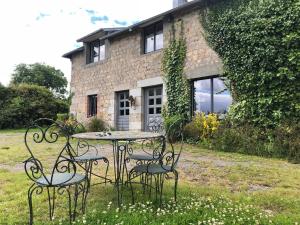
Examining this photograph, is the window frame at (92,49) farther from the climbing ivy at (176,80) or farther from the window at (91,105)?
the climbing ivy at (176,80)

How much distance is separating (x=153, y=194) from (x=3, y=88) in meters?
20.4

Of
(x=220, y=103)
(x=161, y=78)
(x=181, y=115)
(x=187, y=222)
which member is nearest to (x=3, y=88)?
(x=161, y=78)

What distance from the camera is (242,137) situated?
8.17m

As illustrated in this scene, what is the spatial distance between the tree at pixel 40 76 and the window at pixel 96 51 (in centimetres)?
2682

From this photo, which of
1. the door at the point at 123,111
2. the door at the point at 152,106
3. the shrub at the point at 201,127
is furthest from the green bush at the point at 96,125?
the shrub at the point at 201,127

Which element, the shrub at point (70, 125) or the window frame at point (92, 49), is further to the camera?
the window frame at point (92, 49)

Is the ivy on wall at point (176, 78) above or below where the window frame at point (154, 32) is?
below

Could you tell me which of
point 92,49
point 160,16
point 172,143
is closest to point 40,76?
point 92,49

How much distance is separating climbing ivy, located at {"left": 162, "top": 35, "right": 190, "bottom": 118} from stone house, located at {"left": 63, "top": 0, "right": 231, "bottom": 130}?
27cm

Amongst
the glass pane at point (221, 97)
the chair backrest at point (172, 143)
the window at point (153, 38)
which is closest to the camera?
the chair backrest at point (172, 143)

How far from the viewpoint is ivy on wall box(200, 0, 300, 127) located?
7.68 meters

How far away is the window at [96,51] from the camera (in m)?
15.5

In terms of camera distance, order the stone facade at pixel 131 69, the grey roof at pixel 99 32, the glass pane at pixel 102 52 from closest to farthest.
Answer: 1. the stone facade at pixel 131 69
2. the grey roof at pixel 99 32
3. the glass pane at pixel 102 52

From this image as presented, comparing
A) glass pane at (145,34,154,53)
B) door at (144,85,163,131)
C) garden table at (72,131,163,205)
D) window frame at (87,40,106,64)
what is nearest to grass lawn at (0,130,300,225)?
garden table at (72,131,163,205)
